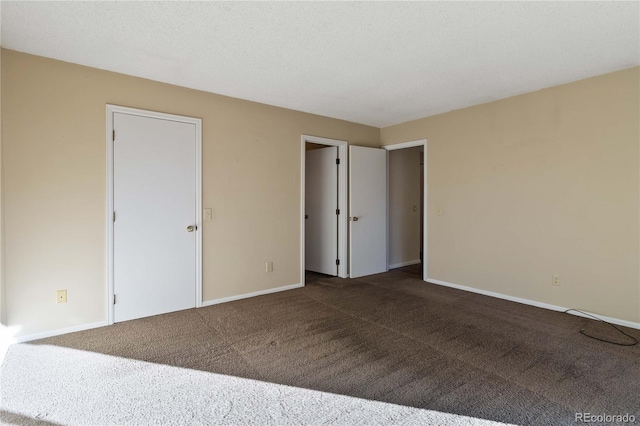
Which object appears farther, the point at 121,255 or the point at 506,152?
the point at 506,152

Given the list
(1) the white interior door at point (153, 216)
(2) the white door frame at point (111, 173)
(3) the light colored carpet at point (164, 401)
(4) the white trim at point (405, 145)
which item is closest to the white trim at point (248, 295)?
(1) the white interior door at point (153, 216)

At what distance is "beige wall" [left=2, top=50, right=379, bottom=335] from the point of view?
107 inches

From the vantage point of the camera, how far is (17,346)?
8.70 feet

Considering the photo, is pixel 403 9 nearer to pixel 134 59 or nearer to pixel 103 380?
pixel 134 59

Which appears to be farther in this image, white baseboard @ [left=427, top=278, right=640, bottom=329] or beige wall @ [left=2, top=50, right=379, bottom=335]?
white baseboard @ [left=427, top=278, right=640, bottom=329]

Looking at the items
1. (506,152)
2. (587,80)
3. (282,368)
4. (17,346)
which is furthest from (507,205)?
(17,346)

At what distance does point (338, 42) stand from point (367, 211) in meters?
2.99

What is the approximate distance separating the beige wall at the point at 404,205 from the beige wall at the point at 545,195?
97 cm

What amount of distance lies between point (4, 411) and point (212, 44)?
274 cm

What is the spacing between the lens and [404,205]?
5.90 meters

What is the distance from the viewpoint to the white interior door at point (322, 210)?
511 cm

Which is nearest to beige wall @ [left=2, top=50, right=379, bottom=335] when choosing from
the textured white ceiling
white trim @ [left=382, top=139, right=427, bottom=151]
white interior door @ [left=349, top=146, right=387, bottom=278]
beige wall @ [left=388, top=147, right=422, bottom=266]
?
the textured white ceiling

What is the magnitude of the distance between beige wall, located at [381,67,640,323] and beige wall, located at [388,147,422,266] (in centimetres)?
97

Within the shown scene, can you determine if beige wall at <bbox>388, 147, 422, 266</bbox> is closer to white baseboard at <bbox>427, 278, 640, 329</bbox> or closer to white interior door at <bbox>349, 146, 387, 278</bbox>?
white interior door at <bbox>349, 146, 387, 278</bbox>
